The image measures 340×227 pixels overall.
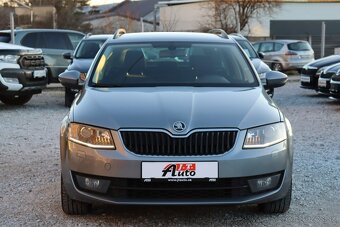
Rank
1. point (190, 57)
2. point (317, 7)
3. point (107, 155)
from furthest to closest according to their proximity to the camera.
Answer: point (317, 7) < point (190, 57) < point (107, 155)

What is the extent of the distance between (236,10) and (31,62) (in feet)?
84.8

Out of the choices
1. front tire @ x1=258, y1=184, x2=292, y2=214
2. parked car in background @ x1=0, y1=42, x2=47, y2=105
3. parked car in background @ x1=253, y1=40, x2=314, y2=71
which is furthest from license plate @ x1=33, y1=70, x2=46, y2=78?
parked car in background @ x1=253, y1=40, x2=314, y2=71

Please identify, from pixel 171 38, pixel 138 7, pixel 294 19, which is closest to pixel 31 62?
pixel 171 38

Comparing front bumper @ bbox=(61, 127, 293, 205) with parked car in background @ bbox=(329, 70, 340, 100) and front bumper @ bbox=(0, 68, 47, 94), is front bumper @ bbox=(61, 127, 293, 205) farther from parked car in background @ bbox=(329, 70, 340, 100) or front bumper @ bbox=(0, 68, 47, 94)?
parked car in background @ bbox=(329, 70, 340, 100)

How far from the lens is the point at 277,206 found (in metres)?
4.77

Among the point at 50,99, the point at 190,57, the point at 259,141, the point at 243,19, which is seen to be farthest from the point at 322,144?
the point at 243,19

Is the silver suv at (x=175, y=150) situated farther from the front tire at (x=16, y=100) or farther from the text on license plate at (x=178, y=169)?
the front tire at (x=16, y=100)

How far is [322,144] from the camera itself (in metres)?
8.01

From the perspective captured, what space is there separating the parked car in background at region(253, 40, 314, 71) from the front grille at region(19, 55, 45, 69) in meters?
12.9

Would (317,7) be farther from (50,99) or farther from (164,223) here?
(164,223)

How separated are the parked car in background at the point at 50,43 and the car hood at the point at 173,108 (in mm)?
10837

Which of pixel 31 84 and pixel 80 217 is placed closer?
pixel 80 217

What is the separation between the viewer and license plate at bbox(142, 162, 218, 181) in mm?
4207

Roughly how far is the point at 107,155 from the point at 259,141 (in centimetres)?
112
